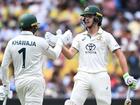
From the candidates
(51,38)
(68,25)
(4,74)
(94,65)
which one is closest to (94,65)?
(94,65)

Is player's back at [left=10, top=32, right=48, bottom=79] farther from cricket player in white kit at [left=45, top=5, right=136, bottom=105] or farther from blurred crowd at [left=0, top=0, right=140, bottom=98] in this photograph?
blurred crowd at [left=0, top=0, right=140, bottom=98]

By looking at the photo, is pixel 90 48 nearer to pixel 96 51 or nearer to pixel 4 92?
pixel 96 51

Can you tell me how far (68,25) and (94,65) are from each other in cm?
577

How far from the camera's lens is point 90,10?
9750mm

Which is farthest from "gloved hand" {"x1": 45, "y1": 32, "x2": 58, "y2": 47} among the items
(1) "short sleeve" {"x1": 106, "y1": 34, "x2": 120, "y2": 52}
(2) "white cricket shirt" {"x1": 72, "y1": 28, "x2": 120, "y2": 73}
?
(1) "short sleeve" {"x1": 106, "y1": 34, "x2": 120, "y2": 52}

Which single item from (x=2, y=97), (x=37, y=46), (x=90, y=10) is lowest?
(x=2, y=97)

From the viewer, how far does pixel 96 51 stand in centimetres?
961

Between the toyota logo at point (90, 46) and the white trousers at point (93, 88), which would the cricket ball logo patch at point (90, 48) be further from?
the white trousers at point (93, 88)

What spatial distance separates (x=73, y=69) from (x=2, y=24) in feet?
7.96

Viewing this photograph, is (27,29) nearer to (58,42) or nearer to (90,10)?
(58,42)

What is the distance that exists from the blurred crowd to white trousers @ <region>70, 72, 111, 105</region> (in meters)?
4.32

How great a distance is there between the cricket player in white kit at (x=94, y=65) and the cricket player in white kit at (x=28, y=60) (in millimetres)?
728

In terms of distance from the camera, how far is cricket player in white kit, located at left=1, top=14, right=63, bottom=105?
29.2ft

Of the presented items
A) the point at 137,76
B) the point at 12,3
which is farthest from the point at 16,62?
the point at 12,3
